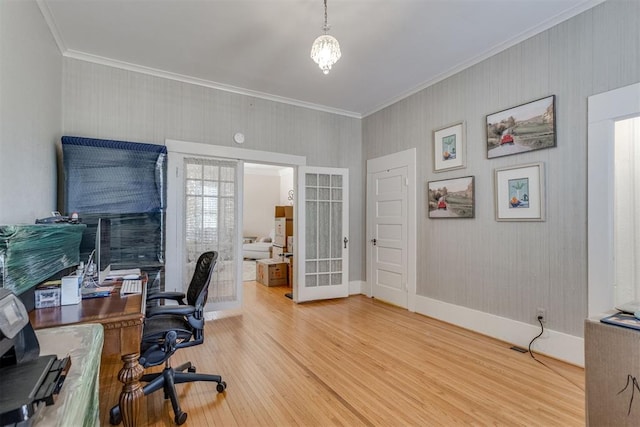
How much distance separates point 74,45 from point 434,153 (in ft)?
13.8

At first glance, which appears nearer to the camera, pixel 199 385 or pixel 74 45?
pixel 199 385

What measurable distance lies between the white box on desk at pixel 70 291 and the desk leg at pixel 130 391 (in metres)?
0.52

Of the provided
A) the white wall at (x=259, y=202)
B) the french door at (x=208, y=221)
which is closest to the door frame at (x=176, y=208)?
the french door at (x=208, y=221)

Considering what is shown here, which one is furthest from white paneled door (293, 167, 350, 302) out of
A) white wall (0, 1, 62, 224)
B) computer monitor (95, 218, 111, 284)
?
white wall (0, 1, 62, 224)

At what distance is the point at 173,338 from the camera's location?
1.88m

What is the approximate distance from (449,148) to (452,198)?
616 millimetres

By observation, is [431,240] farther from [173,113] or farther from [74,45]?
[74,45]

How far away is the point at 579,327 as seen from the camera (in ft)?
8.18

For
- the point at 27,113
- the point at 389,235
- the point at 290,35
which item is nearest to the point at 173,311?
the point at 27,113

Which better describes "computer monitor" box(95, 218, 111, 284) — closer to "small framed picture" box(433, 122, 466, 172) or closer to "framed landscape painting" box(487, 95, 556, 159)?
"small framed picture" box(433, 122, 466, 172)

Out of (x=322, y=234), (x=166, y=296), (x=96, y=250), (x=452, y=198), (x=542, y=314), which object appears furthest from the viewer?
(x=322, y=234)

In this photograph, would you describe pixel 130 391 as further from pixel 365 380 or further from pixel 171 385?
pixel 365 380

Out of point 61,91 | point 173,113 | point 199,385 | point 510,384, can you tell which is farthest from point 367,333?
point 61,91

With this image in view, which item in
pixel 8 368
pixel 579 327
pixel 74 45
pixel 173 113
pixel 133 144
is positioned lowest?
pixel 579 327
